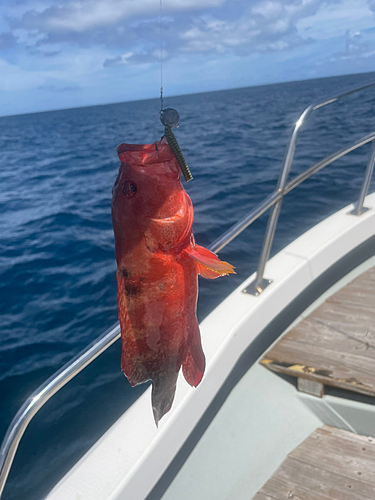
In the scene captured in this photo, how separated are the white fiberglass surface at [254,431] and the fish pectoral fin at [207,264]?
150 cm

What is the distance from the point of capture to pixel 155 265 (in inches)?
33.9

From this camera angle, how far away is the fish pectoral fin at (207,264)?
83 centimetres

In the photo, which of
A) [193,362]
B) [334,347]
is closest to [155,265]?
[193,362]

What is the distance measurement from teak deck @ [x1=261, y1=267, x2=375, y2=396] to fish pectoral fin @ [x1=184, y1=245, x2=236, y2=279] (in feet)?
5.60

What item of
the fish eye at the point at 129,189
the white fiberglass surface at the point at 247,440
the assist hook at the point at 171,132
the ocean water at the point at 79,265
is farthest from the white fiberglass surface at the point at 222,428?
the assist hook at the point at 171,132

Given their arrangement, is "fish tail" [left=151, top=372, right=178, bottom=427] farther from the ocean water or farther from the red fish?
the ocean water

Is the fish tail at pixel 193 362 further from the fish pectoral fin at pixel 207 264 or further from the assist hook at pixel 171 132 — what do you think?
the assist hook at pixel 171 132

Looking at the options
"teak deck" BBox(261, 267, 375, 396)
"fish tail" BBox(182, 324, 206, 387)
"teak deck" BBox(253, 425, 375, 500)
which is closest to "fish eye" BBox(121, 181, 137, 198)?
"fish tail" BBox(182, 324, 206, 387)

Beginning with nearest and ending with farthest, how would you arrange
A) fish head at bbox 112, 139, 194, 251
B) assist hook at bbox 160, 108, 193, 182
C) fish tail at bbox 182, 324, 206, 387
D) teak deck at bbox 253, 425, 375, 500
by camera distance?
assist hook at bbox 160, 108, 193, 182, fish head at bbox 112, 139, 194, 251, fish tail at bbox 182, 324, 206, 387, teak deck at bbox 253, 425, 375, 500

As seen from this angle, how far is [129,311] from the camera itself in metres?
0.86

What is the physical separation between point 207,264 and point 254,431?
1698 millimetres

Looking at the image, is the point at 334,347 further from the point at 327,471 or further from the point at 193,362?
the point at 193,362

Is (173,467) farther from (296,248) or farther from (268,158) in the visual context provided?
(268,158)

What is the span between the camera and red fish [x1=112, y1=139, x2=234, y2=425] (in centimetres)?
83
